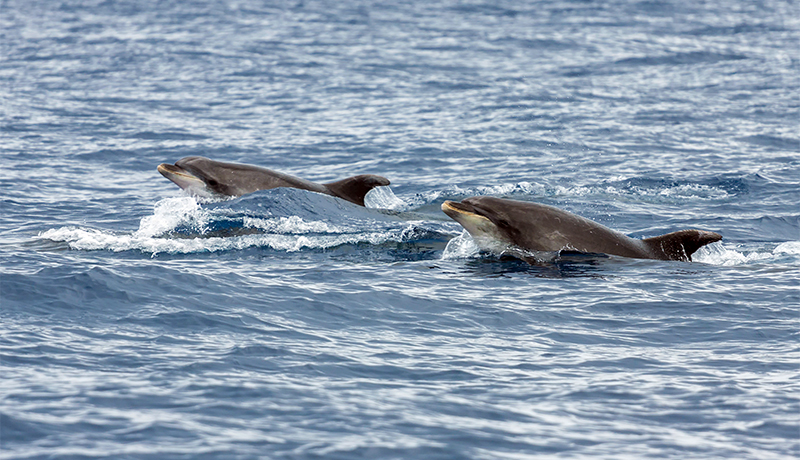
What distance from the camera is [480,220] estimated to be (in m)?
15.9

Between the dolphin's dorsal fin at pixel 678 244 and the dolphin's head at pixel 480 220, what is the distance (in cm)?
231

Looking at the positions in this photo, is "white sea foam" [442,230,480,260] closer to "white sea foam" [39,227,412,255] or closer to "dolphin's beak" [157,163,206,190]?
"white sea foam" [39,227,412,255]

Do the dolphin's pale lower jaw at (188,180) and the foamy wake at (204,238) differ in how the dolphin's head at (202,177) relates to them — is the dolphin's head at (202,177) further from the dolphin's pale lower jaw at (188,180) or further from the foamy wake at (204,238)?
the foamy wake at (204,238)

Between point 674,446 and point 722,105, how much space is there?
25728 millimetres

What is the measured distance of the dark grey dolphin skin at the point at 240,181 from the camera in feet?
61.5

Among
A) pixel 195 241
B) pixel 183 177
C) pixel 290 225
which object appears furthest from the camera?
pixel 183 177

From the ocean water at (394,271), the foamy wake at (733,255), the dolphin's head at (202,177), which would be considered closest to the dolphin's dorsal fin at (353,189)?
the ocean water at (394,271)

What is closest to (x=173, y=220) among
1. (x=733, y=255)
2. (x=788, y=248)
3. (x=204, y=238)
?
(x=204, y=238)

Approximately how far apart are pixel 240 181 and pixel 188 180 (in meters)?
1.02

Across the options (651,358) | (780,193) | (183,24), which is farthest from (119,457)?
(183,24)

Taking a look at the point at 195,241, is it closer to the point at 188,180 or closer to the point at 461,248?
the point at 188,180

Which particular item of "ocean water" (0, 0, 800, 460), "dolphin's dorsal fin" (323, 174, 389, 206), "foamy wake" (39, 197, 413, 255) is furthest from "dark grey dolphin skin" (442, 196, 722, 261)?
"dolphin's dorsal fin" (323, 174, 389, 206)

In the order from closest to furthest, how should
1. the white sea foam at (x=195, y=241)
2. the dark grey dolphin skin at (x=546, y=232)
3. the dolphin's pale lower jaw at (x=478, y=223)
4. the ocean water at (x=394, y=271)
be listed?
the ocean water at (x=394, y=271) → the dark grey dolphin skin at (x=546, y=232) → the dolphin's pale lower jaw at (x=478, y=223) → the white sea foam at (x=195, y=241)

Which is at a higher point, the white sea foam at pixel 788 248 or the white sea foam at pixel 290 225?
the white sea foam at pixel 290 225
